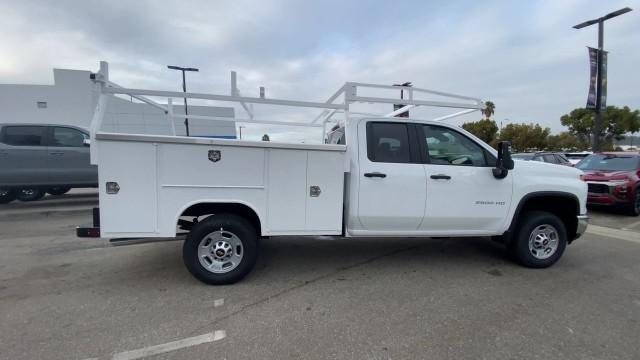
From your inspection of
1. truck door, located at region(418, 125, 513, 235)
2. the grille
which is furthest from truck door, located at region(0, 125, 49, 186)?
the grille

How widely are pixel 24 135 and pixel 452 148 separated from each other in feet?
31.4

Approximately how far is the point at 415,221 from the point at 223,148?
95.7 inches

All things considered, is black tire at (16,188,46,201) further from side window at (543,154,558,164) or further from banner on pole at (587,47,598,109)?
banner on pole at (587,47,598,109)

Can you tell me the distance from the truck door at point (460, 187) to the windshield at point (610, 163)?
6.74 meters

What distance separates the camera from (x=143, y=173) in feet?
11.2

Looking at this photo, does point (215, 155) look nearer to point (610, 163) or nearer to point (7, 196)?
point (7, 196)

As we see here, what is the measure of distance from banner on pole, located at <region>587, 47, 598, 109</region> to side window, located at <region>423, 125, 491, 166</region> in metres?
12.1

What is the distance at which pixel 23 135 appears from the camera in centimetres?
801

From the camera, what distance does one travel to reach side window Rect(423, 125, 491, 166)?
4.19m

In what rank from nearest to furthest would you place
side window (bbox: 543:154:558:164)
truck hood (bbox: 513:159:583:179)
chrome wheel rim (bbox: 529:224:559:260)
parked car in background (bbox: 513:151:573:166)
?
truck hood (bbox: 513:159:583:179), chrome wheel rim (bbox: 529:224:559:260), parked car in background (bbox: 513:151:573:166), side window (bbox: 543:154:558:164)

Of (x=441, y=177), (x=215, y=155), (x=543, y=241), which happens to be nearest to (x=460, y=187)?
(x=441, y=177)

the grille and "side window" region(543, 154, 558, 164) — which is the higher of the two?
"side window" region(543, 154, 558, 164)

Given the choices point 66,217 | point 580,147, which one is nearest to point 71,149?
point 66,217

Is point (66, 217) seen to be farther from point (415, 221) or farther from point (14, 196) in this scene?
point (415, 221)
